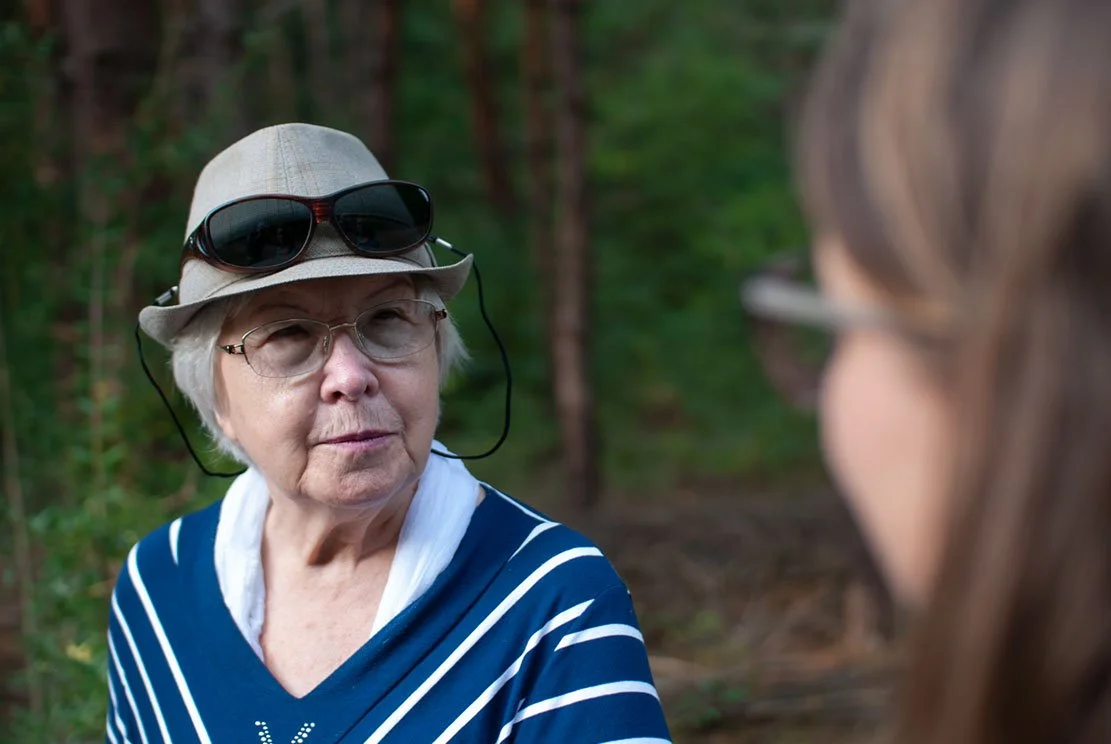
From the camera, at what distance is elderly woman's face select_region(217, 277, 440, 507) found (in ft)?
6.79

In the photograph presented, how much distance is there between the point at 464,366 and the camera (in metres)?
2.46

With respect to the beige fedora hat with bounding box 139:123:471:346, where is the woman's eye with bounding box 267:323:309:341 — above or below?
below

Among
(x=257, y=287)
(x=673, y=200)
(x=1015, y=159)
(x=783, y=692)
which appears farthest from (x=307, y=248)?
(x=673, y=200)

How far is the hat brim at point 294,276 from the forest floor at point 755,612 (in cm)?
334

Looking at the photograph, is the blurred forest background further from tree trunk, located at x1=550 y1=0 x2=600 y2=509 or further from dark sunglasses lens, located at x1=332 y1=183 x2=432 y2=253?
dark sunglasses lens, located at x1=332 y1=183 x2=432 y2=253

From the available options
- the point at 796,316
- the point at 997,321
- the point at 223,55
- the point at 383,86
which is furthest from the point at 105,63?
the point at 383,86

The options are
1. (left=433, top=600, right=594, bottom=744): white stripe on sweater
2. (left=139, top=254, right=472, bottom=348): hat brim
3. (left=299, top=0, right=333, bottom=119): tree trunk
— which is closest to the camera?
(left=433, top=600, right=594, bottom=744): white stripe on sweater

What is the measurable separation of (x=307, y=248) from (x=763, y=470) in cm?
854

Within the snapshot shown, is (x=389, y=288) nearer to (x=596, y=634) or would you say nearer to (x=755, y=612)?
(x=596, y=634)

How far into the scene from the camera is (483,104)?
11008 millimetres

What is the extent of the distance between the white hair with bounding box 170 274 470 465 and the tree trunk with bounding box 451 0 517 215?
8.74 meters

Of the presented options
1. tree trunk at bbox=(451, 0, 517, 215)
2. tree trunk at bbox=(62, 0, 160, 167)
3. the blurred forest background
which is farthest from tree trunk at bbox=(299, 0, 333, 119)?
tree trunk at bbox=(62, 0, 160, 167)

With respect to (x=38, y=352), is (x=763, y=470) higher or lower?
lower

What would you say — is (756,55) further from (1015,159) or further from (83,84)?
(1015,159)
